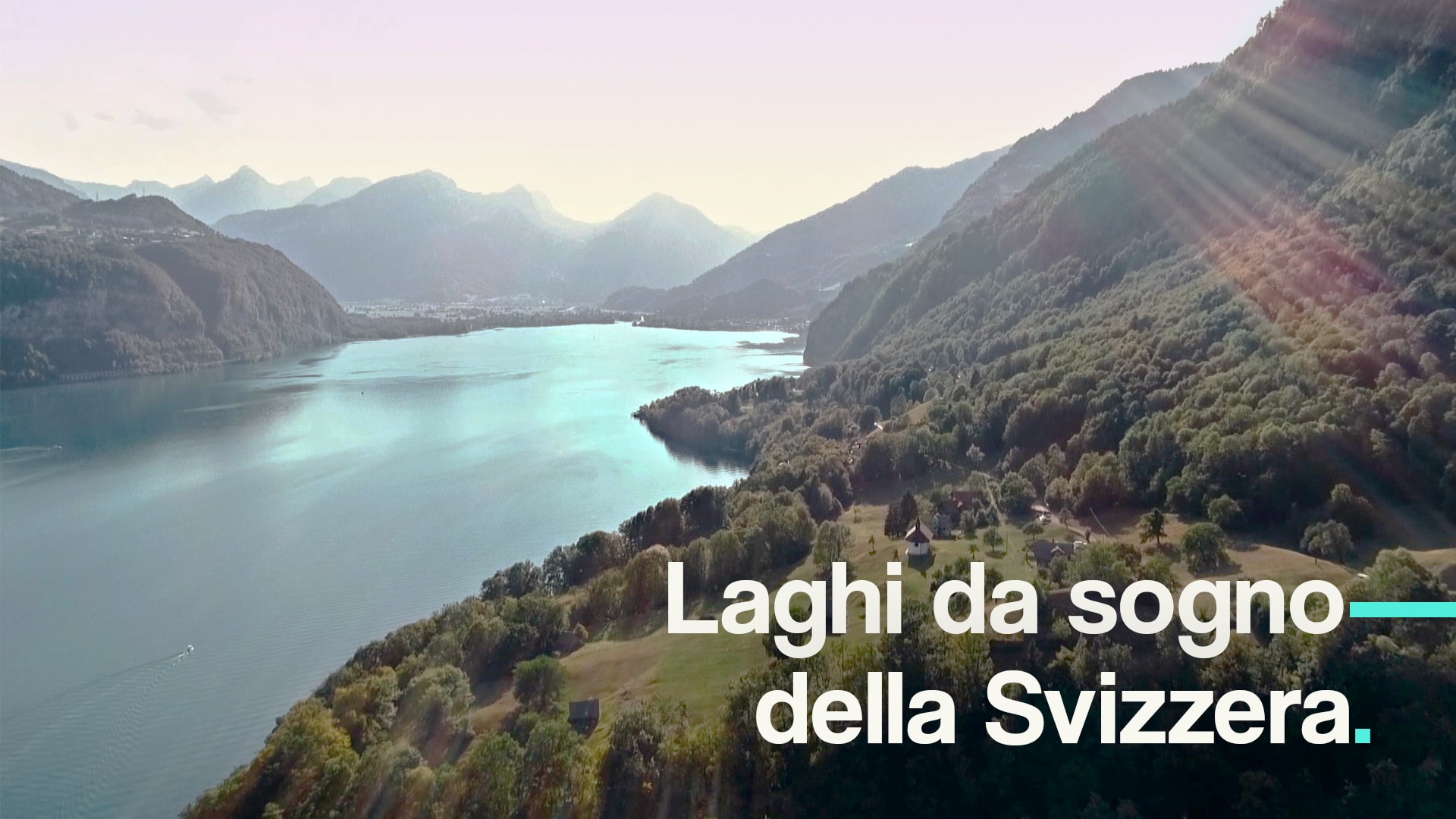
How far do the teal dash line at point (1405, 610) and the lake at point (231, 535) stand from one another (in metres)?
30.5

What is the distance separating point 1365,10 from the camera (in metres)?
54.2

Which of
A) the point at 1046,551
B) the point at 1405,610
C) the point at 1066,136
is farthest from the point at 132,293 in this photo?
the point at 1066,136

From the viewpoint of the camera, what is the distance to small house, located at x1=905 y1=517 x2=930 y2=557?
28.4 metres

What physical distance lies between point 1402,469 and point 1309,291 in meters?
15.3

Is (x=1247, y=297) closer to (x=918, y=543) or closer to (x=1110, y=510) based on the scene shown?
(x=1110, y=510)

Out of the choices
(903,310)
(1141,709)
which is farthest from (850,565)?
(903,310)

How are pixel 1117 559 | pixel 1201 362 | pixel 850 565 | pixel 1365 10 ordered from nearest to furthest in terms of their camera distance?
1. pixel 1117 559
2. pixel 850 565
3. pixel 1201 362
4. pixel 1365 10

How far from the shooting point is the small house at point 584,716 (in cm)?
2030

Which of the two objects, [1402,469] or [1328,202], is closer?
[1402,469]

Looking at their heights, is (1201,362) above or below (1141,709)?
above

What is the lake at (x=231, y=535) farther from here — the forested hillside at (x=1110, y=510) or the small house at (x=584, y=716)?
the small house at (x=584, y=716)

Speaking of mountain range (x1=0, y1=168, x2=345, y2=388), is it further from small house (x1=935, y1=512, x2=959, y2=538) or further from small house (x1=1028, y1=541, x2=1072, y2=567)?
small house (x1=1028, y1=541, x2=1072, y2=567)

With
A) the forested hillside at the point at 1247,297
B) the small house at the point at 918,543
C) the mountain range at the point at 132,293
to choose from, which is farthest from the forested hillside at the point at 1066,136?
the mountain range at the point at 132,293

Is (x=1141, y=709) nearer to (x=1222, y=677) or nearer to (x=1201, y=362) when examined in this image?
(x=1222, y=677)
